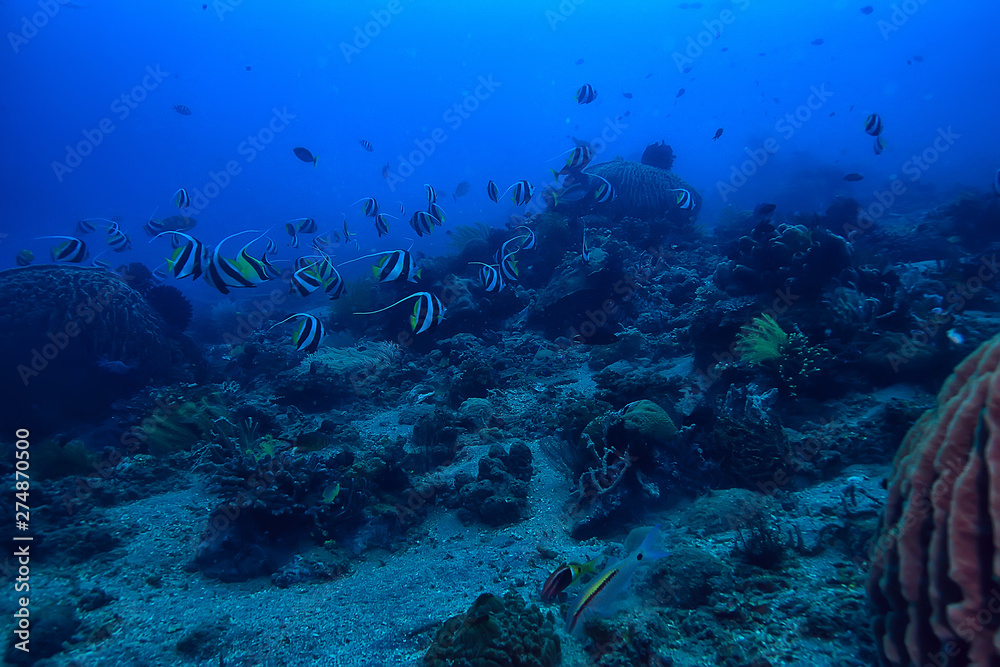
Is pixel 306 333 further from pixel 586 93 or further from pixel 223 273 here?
pixel 586 93

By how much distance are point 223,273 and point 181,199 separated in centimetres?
711

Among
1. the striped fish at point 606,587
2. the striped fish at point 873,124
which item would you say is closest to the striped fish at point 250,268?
the striped fish at point 606,587

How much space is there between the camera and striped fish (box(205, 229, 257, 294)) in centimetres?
418

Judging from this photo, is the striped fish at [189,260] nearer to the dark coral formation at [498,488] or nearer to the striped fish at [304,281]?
the striped fish at [304,281]

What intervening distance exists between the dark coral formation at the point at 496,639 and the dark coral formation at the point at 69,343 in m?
9.50

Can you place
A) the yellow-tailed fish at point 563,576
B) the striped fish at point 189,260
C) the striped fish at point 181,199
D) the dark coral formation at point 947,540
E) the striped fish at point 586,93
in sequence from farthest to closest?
1. the striped fish at point 586,93
2. the striped fish at point 181,199
3. the striped fish at point 189,260
4. the yellow-tailed fish at point 563,576
5. the dark coral formation at point 947,540

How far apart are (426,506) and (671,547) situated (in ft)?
9.09

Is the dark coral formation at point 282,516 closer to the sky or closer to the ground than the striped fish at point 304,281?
closer to the ground

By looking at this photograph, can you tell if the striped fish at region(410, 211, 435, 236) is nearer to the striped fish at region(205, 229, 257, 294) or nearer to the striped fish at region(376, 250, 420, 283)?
the striped fish at region(376, 250, 420, 283)

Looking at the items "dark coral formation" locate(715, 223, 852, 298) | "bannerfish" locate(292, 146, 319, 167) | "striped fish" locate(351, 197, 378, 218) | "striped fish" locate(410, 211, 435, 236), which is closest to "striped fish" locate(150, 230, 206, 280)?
"striped fish" locate(410, 211, 435, 236)

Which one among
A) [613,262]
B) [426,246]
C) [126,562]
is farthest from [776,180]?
[126,562]

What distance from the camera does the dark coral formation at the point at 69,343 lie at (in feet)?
26.5

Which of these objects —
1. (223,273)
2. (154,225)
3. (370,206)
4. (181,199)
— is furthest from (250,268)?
(154,225)

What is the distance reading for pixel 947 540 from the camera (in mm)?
1660
